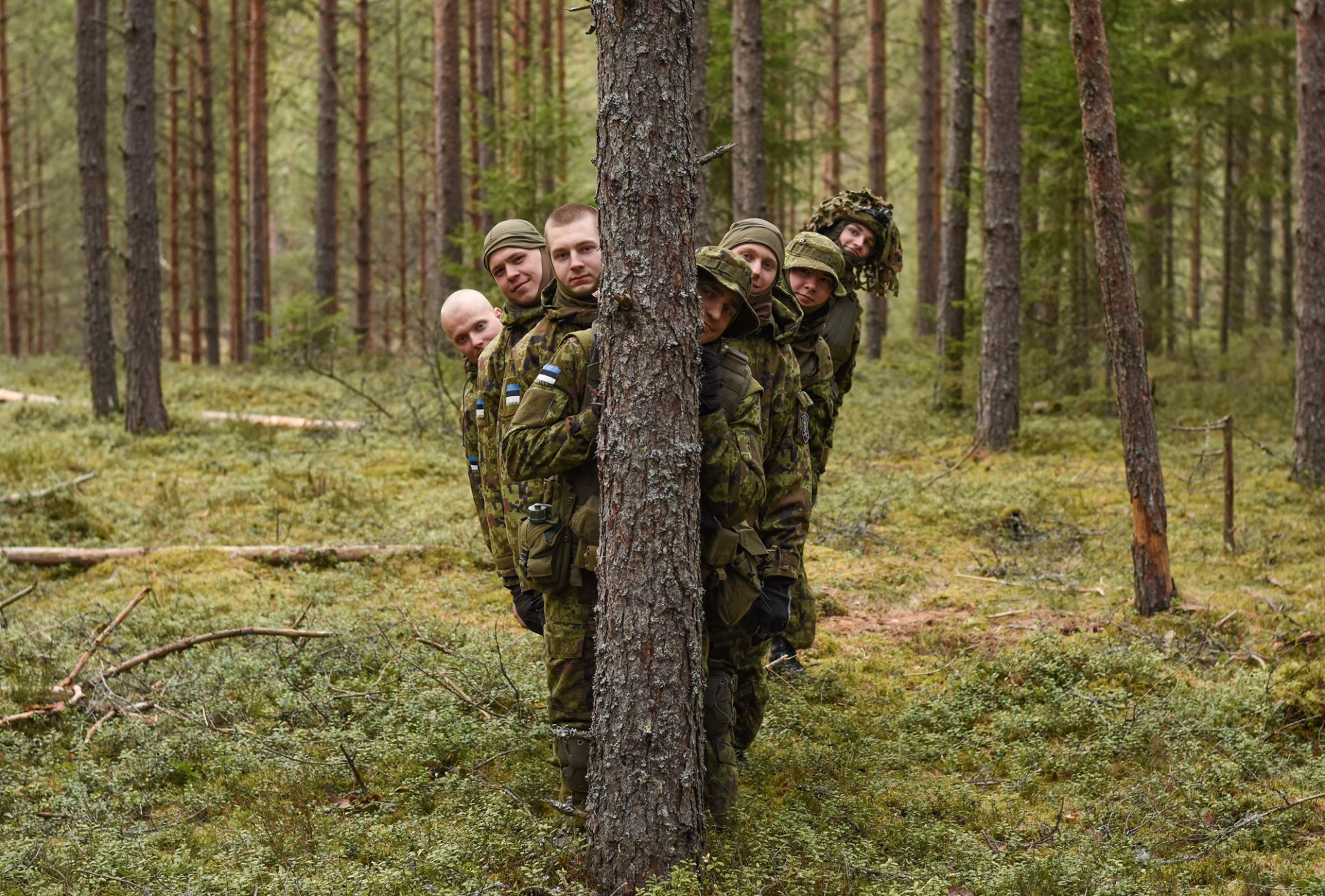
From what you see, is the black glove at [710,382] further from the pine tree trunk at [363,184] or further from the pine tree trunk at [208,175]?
the pine tree trunk at [208,175]

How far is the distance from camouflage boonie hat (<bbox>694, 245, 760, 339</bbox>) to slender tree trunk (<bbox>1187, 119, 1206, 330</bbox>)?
15.3 metres

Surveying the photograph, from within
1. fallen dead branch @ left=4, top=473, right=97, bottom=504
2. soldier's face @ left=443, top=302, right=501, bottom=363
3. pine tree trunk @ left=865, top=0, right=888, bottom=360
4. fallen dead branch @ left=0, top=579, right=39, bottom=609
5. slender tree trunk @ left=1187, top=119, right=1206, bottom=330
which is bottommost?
fallen dead branch @ left=0, top=579, right=39, bottom=609

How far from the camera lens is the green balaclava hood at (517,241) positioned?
461 cm

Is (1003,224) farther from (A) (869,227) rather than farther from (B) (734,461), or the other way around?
(B) (734,461)

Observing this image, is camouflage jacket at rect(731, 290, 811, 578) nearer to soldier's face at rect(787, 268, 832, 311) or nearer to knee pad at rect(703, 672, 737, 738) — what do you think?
knee pad at rect(703, 672, 737, 738)

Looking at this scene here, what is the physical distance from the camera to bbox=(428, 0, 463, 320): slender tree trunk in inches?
688

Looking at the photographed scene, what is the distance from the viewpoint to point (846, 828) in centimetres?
427

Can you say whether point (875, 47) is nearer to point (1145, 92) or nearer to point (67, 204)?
point (1145, 92)

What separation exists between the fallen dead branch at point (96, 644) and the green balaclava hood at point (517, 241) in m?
3.31

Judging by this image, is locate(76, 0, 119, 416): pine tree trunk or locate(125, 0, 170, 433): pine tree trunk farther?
locate(76, 0, 119, 416): pine tree trunk

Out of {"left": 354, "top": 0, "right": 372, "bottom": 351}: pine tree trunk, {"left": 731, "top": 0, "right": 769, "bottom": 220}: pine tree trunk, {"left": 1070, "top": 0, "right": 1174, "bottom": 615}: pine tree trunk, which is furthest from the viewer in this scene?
{"left": 354, "top": 0, "right": 372, "bottom": 351}: pine tree trunk

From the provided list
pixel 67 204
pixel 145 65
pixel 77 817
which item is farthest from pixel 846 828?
pixel 67 204

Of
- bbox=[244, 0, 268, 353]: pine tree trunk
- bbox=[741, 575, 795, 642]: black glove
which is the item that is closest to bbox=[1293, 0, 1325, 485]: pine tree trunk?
bbox=[741, 575, 795, 642]: black glove

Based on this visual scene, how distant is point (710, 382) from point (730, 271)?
456 mm
